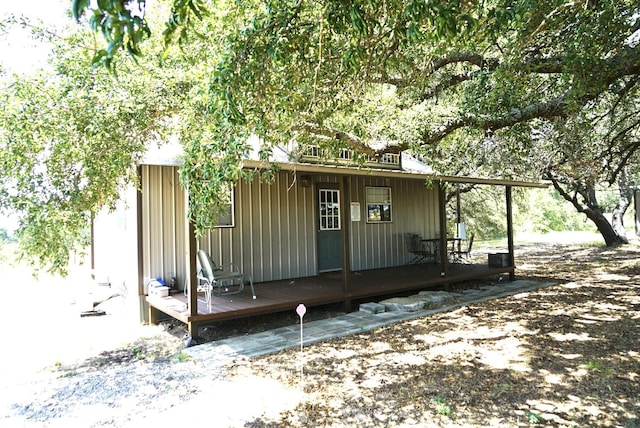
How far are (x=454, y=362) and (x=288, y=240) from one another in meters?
4.55

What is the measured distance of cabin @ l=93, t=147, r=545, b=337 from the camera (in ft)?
20.8

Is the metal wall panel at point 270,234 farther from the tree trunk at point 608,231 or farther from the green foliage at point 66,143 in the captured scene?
the tree trunk at point 608,231

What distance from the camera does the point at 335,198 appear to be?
926 centimetres

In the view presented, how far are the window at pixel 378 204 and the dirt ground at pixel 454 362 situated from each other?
3364 mm

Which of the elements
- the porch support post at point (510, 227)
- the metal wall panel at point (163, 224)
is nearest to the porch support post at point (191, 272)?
the metal wall panel at point (163, 224)

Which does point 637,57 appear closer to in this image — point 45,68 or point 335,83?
point 335,83

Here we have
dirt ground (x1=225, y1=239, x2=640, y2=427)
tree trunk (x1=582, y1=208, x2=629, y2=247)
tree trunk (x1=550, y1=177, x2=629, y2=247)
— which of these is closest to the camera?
dirt ground (x1=225, y1=239, x2=640, y2=427)

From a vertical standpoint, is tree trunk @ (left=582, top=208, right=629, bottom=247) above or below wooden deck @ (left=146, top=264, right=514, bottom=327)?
above

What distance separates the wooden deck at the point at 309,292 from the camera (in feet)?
18.6

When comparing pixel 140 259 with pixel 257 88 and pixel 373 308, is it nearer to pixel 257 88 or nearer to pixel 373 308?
pixel 373 308

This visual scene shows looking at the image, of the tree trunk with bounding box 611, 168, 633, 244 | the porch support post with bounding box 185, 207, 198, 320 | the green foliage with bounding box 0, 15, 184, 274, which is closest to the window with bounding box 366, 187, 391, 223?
the porch support post with bounding box 185, 207, 198, 320

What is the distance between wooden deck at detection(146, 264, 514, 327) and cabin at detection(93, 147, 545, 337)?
0.7 inches

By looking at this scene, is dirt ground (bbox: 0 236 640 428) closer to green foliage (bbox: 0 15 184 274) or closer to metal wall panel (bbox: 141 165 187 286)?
metal wall panel (bbox: 141 165 187 286)

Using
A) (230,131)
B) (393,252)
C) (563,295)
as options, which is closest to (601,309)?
(563,295)
